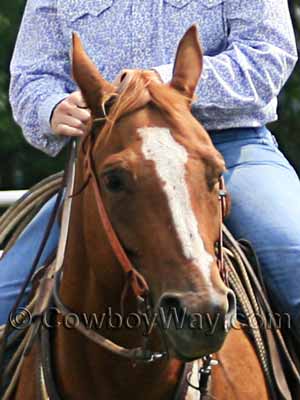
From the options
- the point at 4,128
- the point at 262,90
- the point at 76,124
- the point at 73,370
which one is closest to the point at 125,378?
the point at 73,370

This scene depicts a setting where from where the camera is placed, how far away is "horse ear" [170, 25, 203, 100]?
3514 mm

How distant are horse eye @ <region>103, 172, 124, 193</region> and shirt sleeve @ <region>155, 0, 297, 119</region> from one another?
2.10 ft

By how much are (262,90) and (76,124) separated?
2.22 ft

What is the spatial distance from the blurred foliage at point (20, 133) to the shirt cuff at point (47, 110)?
8791 mm

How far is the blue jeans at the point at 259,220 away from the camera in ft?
13.2

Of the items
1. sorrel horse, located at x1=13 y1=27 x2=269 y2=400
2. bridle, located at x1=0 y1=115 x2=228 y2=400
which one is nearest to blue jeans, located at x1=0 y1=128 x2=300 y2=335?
bridle, located at x1=0 y1=115 x2=228 y2=400

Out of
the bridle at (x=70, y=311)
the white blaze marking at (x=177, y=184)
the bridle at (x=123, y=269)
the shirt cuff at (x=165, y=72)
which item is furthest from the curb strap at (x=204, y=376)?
the shirt cuff at (x=165, y=72)

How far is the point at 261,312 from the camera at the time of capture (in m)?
4.03

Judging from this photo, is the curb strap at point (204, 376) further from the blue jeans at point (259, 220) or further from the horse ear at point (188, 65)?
the horse ear at point (188, 65)

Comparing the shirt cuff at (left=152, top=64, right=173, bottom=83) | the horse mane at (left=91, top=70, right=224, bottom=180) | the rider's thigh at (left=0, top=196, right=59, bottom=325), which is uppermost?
the horse mane at (left=91, top=70, right=224, bottom=180)

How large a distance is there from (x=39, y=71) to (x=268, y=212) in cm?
95

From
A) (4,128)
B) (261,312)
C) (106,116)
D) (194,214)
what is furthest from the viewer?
(4,128)

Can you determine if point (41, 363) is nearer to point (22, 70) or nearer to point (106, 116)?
point (106, 116)

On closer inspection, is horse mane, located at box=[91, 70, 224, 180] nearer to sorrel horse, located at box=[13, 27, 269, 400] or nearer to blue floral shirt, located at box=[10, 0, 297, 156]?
sorrel horse, located at box=[13, 27, 269, 400]
